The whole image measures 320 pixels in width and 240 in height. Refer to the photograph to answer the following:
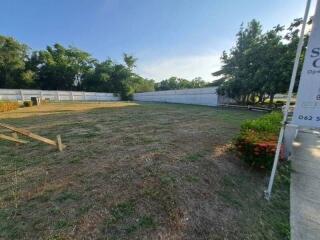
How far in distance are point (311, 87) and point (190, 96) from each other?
22.3 metres

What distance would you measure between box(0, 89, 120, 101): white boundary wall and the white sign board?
102 ft

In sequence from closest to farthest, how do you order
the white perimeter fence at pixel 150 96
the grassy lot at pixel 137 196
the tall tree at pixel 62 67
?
1. the grassy lot at pixel 137 196
2. the white perimeter fence at pixel 150 96
3. the tall tree at pixel 62 67

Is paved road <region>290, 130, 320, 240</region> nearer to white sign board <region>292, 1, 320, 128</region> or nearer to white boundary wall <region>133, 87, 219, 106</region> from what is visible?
white sign board <region>292, 1, 320, 128</region>

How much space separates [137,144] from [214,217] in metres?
3.13

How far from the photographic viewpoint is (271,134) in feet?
14.5

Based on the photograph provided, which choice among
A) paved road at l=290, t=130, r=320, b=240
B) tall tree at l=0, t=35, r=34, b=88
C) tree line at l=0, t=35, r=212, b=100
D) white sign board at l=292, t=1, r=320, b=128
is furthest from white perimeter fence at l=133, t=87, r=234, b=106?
tall tree at l=0, t=35, r=34, b=88

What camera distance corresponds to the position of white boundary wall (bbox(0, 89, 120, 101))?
24141 millimetres

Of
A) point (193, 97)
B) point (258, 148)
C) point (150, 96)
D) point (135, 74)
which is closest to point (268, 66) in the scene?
point (193, 97)

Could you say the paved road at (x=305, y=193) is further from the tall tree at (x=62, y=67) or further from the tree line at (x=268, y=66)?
the tall tree at (x=62, y=67)

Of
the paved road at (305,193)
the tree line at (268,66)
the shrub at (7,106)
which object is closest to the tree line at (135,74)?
the tree line at (268,66)

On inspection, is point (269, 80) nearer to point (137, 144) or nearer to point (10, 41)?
point (137, 144)

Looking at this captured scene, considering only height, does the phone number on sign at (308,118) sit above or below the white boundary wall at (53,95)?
above

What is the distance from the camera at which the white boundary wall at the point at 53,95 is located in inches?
950

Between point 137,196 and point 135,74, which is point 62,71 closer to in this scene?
point 135,74
